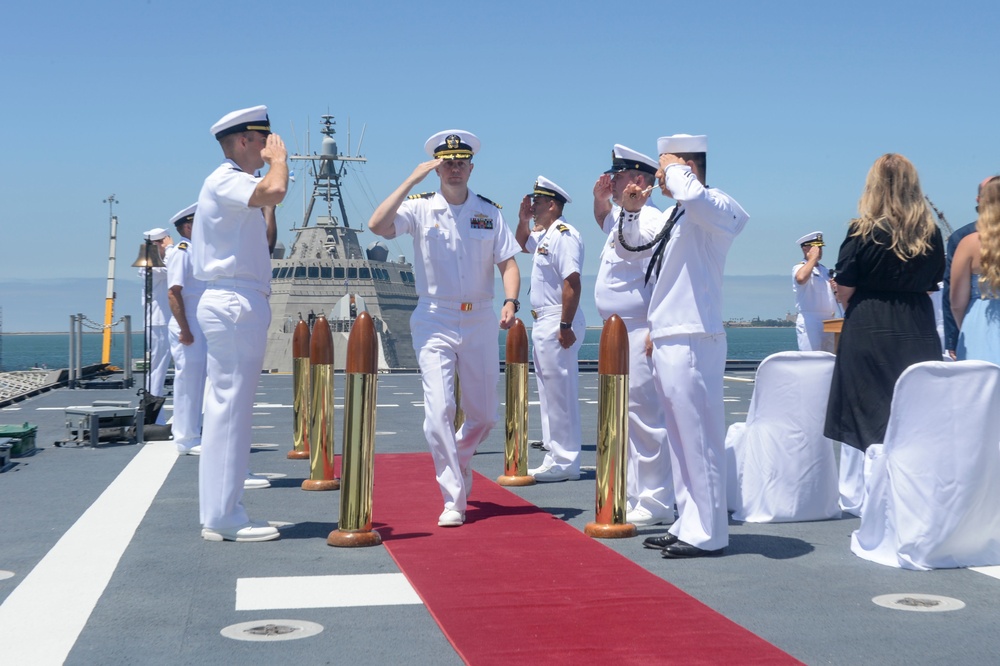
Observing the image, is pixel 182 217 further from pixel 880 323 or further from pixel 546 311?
pixel 880 323

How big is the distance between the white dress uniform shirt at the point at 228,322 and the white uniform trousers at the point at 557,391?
9.45ft

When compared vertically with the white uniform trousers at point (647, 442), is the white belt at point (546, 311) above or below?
above

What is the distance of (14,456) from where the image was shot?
9148mm

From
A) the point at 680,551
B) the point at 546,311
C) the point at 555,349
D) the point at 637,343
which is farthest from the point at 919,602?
the point at 546,311

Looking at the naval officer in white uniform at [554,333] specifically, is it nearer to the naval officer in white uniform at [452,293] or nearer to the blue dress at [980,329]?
the naval officer in white uniform at [452,293]

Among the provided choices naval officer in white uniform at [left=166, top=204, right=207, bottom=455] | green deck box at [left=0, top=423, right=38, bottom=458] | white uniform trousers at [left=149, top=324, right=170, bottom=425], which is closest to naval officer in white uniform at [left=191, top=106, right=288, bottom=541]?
naval officer in white uniform at [left=166, top=204, right=207, bottom=455]

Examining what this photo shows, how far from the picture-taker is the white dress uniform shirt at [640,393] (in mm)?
6230

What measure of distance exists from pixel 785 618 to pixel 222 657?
189 cm

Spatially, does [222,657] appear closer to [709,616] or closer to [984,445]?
[709,616]

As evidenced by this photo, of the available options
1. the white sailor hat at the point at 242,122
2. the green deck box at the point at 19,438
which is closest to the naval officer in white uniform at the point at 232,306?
the white sailor hat at the point at 242,122

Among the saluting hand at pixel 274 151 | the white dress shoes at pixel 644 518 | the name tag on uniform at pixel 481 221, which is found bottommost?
the white dress shoes at pixel 644 518

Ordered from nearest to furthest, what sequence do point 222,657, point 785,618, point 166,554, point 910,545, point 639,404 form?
point 222,657, point 785,618, point 910,545, point 166,554, point 639,404

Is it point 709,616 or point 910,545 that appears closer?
point 709,616

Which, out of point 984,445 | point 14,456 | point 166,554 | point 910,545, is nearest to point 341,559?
point 166,554
